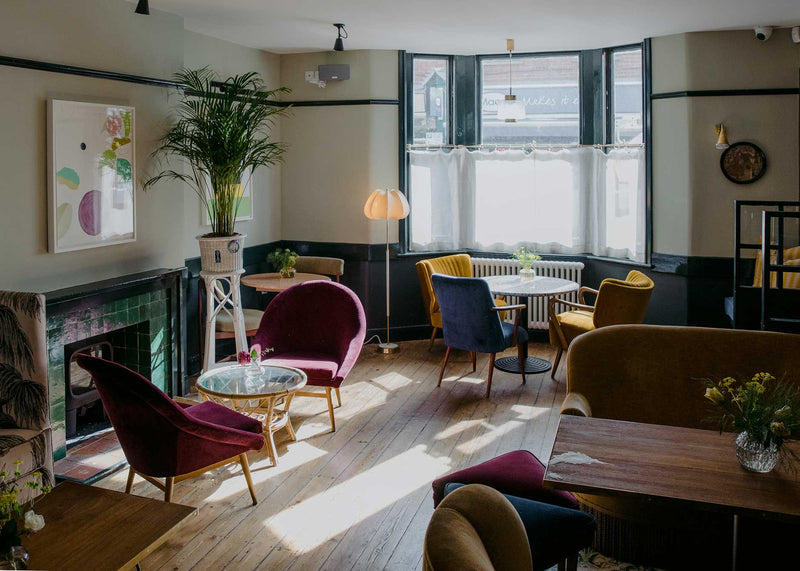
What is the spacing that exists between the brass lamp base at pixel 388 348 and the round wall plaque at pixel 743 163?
335 centimetres

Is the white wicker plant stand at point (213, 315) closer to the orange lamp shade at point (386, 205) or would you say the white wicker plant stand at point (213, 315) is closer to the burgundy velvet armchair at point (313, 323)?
the burgundy velvet armchair at point (313, 323)

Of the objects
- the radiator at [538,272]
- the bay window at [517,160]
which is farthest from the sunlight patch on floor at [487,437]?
the bay window at [517,160]

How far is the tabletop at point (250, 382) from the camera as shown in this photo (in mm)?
4371

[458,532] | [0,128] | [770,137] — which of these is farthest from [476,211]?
[458,532]

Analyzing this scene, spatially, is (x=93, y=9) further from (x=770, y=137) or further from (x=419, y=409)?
(x=770, y=137)

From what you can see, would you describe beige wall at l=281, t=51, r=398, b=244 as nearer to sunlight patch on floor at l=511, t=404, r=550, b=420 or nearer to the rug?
sunlight patch on floor at l=511, t=404, r=550, b=420

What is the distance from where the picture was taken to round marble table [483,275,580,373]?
6.48m

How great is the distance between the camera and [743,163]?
644 centimetres

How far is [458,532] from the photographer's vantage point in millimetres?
1827

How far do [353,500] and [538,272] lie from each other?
4.07m

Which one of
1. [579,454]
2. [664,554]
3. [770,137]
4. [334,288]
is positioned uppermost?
[770,137]

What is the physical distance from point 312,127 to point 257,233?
1.20 metres

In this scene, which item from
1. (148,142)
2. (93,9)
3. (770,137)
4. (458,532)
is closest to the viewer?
(458,532)

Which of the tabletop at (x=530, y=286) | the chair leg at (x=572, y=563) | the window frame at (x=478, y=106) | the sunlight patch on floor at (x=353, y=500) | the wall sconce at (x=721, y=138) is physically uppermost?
the window frame at (x=478, y=106)
